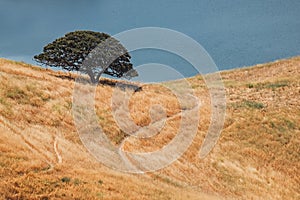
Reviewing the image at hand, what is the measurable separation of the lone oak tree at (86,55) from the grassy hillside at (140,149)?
439cm

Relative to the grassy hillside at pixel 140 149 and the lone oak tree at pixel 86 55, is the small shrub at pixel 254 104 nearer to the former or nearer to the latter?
the grassy hillside at pixel 140 149

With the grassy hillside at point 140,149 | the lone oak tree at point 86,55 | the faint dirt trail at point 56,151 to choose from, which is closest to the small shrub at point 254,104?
the grassy hillside at point 140,149

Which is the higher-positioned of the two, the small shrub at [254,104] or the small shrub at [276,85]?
the small shrub at [276,85]

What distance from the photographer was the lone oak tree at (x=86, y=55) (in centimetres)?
5472

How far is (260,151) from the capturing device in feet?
136

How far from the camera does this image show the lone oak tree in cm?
5472

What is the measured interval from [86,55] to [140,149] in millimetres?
25883

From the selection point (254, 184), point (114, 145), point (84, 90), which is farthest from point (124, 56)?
point (254, 184)

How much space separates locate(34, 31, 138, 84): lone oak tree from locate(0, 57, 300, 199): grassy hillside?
439 centimetres

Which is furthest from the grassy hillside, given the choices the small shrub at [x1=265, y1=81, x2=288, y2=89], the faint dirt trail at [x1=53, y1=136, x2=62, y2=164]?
the small shrub at [x1=265, y1=81, x2=288, y2=89]

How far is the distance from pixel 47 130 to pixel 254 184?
20541 mm

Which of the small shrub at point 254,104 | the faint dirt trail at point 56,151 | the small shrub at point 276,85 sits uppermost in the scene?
the small shrub at point 276,85

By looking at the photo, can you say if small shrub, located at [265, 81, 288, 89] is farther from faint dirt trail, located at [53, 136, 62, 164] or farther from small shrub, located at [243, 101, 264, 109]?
faint dirt trail, located at [53, 136, 62, 164]

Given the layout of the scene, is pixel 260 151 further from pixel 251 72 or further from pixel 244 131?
pixel 251 72
